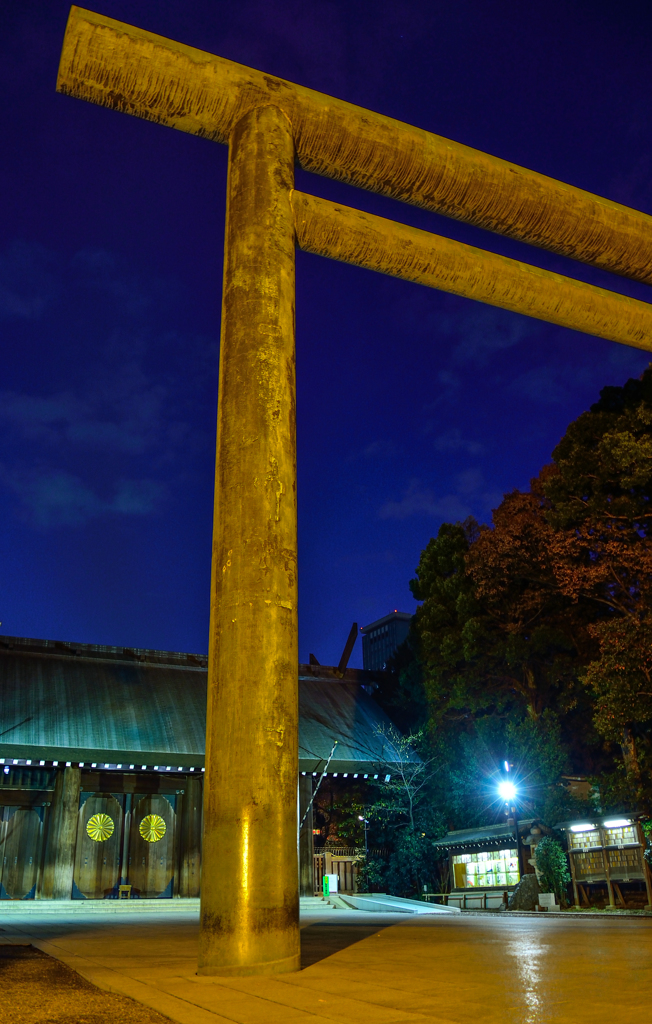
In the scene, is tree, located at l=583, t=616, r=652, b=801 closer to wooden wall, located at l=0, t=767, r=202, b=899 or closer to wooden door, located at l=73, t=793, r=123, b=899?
wooden wall, located at l=0, t=767, r=202, b=899

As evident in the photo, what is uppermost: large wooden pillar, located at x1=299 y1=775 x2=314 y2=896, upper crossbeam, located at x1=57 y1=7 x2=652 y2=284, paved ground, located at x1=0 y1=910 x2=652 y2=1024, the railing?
upper crossbeam, located at x1=57 y1=7 x2=652 y2=284

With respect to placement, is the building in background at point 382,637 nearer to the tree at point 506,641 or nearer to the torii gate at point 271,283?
the tree at point 506,641

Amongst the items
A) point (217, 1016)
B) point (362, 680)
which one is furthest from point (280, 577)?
point (362, 680)

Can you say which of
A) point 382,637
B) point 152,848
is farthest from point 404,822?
point 382,637

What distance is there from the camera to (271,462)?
6.66 m

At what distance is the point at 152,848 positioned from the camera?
22.4m

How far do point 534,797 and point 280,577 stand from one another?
1599 centimetres

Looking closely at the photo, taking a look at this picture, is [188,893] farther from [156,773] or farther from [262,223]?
[262,223]

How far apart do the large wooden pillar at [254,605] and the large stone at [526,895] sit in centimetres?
1546

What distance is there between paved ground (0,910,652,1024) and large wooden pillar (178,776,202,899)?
46.5 ft

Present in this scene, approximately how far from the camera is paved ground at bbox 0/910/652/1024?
386 centimetres

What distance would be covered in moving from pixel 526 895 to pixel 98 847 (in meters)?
11.5

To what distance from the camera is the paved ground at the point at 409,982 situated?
12.7 feet

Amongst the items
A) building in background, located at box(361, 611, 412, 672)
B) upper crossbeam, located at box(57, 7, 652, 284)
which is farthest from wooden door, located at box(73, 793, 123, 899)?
building in background, located at box(361, 611, 412, 672)
